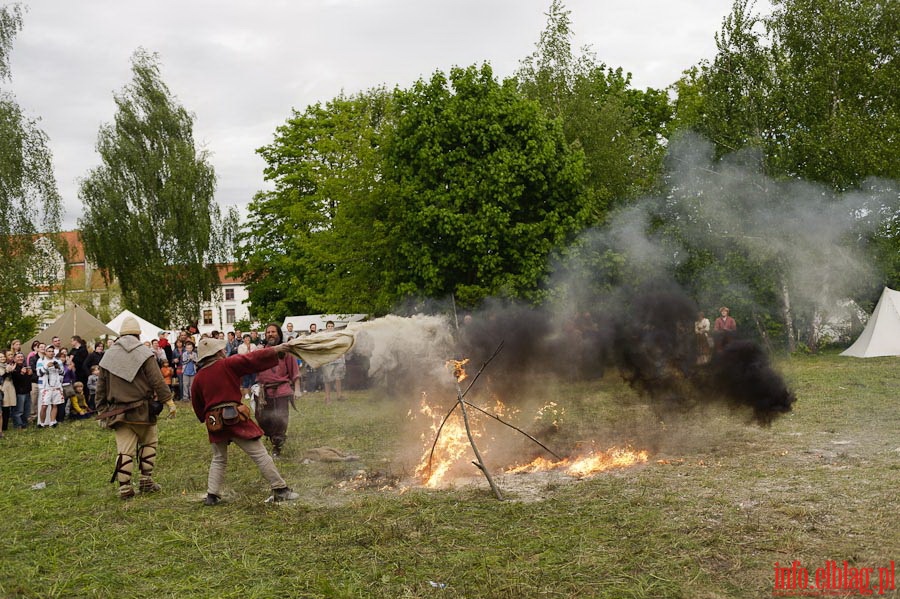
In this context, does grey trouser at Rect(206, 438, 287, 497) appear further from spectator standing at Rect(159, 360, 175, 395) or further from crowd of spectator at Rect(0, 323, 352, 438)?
spectator standing at Rect(159, 360, 175, 395)

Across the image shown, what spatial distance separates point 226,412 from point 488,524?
3245 mm

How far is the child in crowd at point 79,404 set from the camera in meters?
17.7

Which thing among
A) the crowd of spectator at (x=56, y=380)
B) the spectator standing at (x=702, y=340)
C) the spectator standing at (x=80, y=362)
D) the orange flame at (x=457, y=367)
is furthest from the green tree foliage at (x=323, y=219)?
the orange flame at (x=457, y=367)

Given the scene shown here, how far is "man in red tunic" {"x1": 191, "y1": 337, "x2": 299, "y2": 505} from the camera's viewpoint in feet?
27.5

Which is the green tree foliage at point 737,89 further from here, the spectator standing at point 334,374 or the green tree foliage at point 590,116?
the spectator standing at point 334,374

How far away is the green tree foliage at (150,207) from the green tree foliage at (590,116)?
60.0ft

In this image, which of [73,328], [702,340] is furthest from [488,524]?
[73,328]

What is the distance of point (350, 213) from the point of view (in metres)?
25.4

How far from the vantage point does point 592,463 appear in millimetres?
9336

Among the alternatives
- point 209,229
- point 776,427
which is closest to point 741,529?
point 776,427

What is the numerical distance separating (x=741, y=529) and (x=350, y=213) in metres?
20.6

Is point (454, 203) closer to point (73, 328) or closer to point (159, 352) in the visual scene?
point (159, 352)

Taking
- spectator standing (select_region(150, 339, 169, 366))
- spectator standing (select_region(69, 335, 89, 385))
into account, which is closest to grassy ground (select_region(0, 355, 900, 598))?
spectator standing (select_region(69, 335, 89, 385))

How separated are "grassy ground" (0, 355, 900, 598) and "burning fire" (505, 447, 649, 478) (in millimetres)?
285
